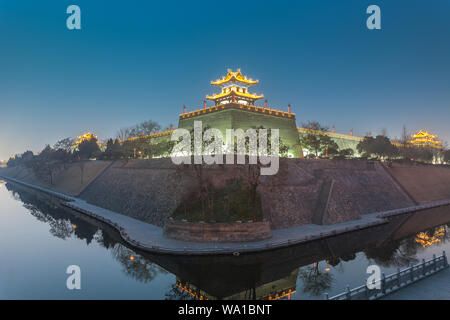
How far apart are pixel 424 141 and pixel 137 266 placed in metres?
85.0

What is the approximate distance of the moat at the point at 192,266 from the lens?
44.3 ft

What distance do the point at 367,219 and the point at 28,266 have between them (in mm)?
26411

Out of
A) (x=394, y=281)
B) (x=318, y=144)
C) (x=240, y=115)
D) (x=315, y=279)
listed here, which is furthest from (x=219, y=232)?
(x=318, y=144)

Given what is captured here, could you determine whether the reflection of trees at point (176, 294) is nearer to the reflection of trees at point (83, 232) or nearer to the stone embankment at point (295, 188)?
the reflection of trees at point (83, 232)

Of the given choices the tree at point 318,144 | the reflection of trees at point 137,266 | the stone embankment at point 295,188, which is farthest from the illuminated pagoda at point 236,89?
the reflection of trees at point 137,266

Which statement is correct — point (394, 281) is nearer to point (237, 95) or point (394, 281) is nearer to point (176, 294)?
point (176, 294)

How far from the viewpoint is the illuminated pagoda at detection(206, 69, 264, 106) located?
146 feet

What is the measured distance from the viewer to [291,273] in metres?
15.4

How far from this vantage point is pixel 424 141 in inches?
3029

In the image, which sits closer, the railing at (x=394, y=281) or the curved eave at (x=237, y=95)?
the railing at (x=394, y=281)

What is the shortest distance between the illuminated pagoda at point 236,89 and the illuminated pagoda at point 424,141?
178ft

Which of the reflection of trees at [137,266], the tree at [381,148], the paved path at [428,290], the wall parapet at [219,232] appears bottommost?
the reflection of trees at [137,266]

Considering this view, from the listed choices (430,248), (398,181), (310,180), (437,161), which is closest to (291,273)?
(430,248)
